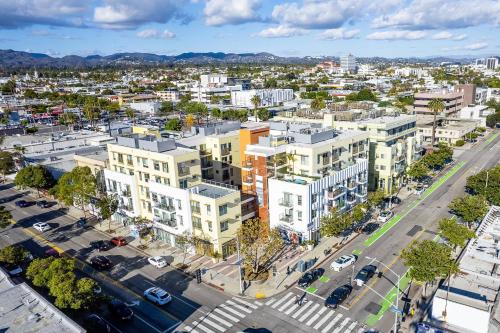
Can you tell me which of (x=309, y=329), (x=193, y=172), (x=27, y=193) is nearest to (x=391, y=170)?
(x=193, y=172)

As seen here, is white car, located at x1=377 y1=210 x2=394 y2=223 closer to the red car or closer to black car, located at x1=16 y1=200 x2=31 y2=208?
the red car

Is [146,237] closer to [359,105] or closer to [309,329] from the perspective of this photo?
[309,329]

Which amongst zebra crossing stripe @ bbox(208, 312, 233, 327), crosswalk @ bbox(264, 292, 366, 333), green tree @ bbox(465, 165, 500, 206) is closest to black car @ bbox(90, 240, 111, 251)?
zebra crossing stripe @ bbox(208, 312, 233, 327)

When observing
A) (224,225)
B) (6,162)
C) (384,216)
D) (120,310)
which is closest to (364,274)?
(224,225)

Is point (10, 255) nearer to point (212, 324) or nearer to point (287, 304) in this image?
point (212, 324)

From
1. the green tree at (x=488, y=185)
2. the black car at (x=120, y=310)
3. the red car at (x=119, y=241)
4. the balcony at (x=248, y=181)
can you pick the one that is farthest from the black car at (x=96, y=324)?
the green tree at (x=488, y=185)
